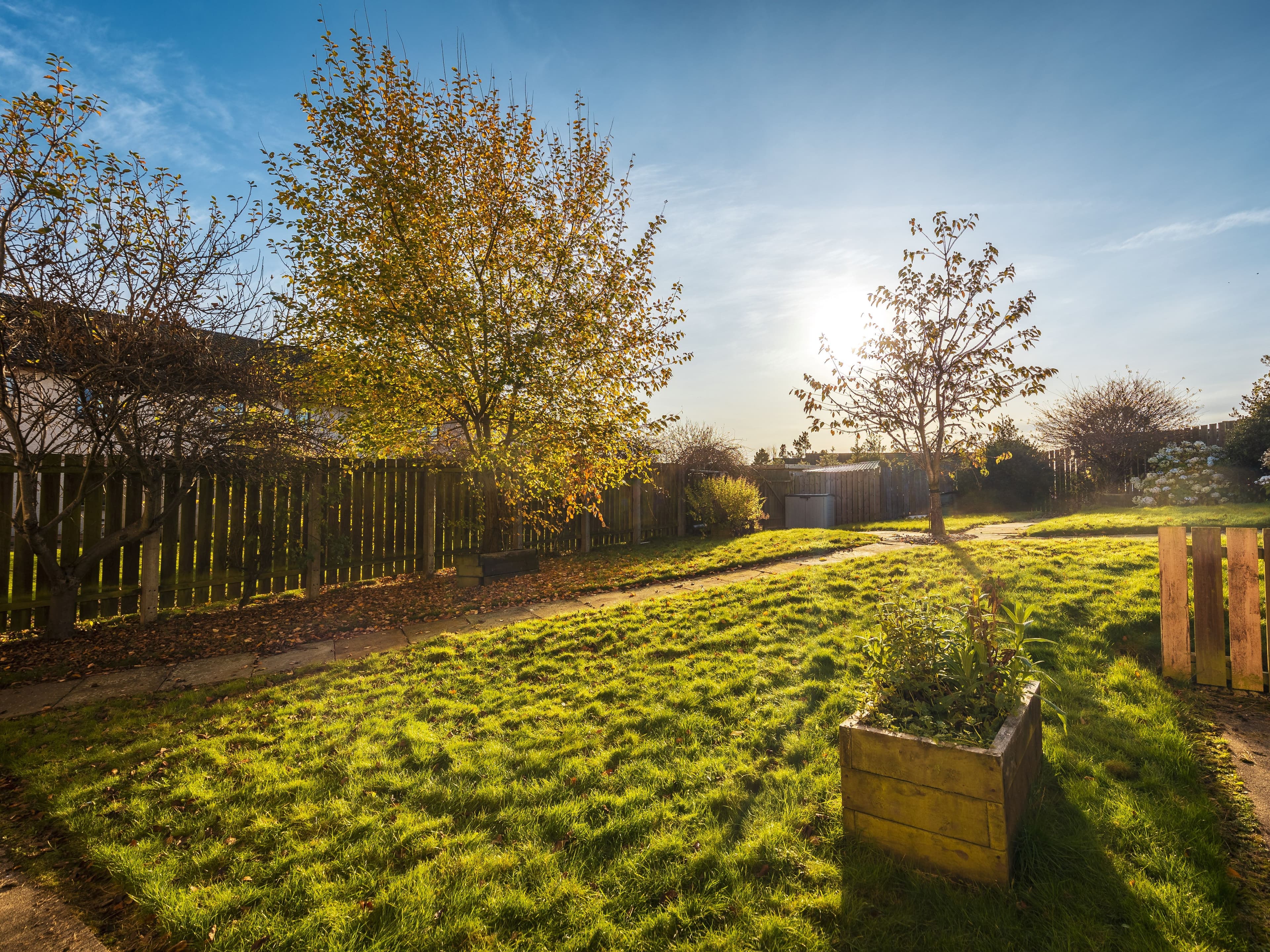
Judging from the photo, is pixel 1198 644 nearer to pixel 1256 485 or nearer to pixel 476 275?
pixel 476 275

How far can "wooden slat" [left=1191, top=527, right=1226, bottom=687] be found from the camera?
12.0 feet

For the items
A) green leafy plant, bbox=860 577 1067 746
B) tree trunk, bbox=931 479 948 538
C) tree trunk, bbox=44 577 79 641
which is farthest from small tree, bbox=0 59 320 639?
tree trunk, bbox=931 479 948 538

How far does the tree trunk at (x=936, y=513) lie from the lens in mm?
10391

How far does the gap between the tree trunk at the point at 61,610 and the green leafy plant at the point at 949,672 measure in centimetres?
749

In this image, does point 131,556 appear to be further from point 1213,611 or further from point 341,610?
point 1213,611

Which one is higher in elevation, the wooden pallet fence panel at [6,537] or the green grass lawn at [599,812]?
the wooden pallet fence panel at [6,537]

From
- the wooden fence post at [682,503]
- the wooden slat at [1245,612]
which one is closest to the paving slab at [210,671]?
the wooden slat at [1245,612]

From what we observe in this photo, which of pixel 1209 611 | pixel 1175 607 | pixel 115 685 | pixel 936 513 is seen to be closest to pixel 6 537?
pixel 115 685

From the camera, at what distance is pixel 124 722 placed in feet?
12.3

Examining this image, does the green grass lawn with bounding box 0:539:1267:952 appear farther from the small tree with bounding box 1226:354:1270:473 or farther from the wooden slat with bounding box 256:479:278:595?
the small tree with bounding box 1226:354:1270:473

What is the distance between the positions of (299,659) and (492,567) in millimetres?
3316

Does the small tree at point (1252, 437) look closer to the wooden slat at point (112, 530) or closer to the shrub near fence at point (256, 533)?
the shrub near fence at point (256, 533)

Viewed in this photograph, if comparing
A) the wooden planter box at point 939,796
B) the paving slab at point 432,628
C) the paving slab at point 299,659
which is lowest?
the paving slab at point 299,659

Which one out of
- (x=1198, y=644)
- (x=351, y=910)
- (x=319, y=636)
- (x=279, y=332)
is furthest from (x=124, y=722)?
(x=1198, y=644)
